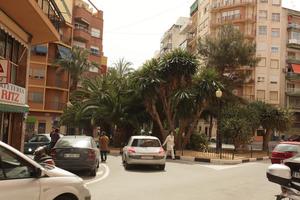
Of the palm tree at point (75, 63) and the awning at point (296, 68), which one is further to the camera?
the awning at point (296, 68)

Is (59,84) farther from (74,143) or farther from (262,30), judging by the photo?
(74,143)

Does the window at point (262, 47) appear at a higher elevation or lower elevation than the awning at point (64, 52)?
higher

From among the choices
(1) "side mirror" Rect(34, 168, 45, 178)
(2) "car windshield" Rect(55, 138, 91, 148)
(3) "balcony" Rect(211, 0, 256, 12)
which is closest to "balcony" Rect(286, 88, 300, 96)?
(3) "balcony" Rect(211, 0, 256, 12)

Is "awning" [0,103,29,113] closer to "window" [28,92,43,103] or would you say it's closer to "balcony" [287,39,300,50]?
"window" [28,92,43,103]

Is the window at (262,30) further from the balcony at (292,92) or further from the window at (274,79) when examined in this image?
the balcony at (292,92)

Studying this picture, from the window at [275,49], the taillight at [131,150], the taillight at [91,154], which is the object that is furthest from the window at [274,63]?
the taillight at [91,154]

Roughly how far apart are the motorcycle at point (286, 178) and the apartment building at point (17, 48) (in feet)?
35.9

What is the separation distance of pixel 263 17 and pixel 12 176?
7677 centimetres

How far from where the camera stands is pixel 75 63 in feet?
208

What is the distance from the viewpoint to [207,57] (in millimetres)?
53531

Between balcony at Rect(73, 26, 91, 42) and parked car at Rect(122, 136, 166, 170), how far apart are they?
51.8 metres

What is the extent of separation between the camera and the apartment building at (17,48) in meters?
17.2

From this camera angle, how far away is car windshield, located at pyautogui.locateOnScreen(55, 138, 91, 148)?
16.9 meters

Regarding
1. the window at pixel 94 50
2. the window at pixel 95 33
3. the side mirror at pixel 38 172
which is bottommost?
the side mirror at pixel 38 172
